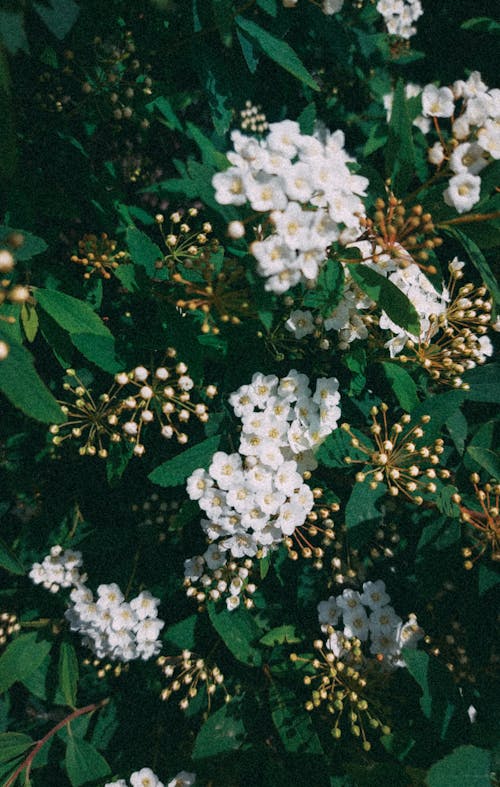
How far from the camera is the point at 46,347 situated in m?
2.95

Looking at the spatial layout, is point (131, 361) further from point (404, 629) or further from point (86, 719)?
point (86, 719)

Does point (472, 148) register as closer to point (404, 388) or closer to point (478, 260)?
point (478, 260)

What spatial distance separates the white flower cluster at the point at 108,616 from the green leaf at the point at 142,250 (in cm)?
157

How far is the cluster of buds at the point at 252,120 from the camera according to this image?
3.23 metres

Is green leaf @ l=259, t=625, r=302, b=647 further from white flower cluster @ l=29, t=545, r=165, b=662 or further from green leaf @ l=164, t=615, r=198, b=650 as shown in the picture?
white flower cluster @ l=29, t=545, r=165, b=662

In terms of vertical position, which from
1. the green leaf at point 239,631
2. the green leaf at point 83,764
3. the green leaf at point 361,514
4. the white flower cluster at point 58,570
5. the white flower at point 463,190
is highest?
the white flower at point 463,190

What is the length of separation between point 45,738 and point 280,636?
1.39 m

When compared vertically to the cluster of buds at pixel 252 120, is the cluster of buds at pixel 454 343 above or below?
below

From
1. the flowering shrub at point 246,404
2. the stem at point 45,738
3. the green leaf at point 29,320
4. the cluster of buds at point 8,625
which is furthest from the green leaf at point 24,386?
the stem at point 45,738

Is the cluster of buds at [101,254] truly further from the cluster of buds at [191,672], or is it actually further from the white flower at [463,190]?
the cluster of buds at [191,672]

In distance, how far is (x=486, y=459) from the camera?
2.13 metres

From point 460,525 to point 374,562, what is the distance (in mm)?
813

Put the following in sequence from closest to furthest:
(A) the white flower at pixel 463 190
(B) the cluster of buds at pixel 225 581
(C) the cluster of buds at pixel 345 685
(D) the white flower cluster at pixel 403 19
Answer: (A) the white flower at pixel 463 190
(C) the cluster of buds at pixel 345 685
(B) the cluster of buds at pixel 225 581
(D) the white flower cluster at pixel 403 19

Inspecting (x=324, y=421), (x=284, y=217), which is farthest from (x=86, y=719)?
(x=284, y=217)
